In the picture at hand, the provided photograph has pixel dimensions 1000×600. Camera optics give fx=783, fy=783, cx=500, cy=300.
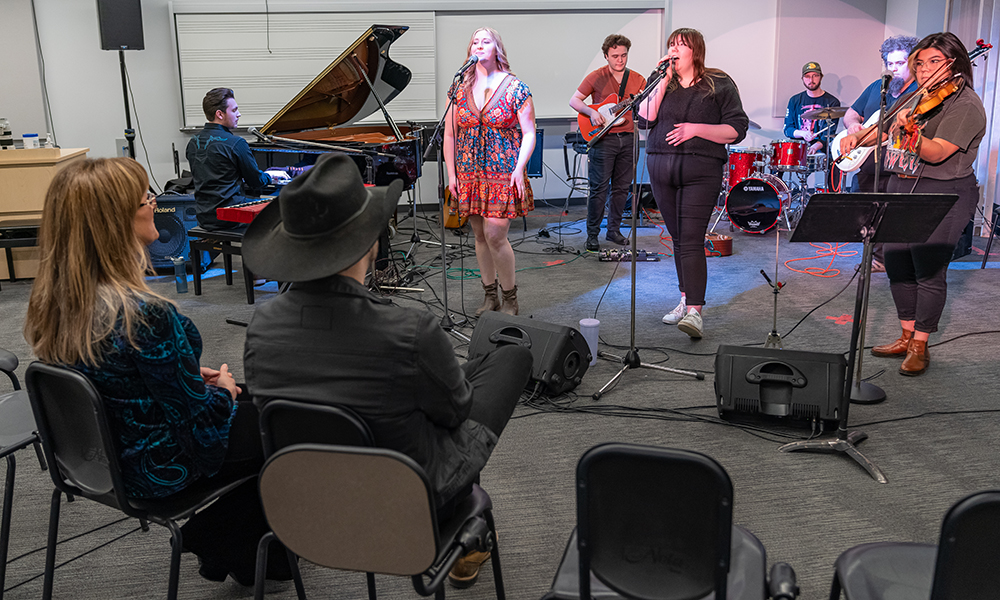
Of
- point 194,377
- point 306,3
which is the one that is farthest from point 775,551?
point 306,3

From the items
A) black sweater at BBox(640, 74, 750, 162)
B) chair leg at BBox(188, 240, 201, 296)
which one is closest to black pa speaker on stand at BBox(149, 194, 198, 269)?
chair leg at BBox(188, 240, 201, 296)

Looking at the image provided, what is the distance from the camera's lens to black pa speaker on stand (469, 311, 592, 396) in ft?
11.3

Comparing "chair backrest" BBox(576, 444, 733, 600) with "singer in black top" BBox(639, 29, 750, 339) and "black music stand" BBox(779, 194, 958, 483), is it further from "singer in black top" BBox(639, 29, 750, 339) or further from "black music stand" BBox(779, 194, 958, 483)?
"singer in black top" BBox(639, 29, 750, 339)

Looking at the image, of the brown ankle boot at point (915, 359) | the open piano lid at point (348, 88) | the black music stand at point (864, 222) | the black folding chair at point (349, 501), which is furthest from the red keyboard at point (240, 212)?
the brown ankle boot at point (915, 359)

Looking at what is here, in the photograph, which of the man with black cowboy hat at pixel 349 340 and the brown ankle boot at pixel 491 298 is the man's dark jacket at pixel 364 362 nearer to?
the man with black cowboy hat at pixel 349 340

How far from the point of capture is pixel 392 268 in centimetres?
557

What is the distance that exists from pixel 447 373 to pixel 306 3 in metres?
7.62

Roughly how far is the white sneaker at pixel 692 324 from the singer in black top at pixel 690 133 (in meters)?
0.30

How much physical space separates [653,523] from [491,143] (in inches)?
122

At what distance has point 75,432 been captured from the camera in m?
1.84

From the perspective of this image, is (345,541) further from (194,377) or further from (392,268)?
(392,268)

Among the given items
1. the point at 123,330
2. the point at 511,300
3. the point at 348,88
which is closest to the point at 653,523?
the point at 123,330

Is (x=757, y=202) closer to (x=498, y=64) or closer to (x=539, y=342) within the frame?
(x=498, y=64)

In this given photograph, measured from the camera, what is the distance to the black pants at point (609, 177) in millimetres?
6738
